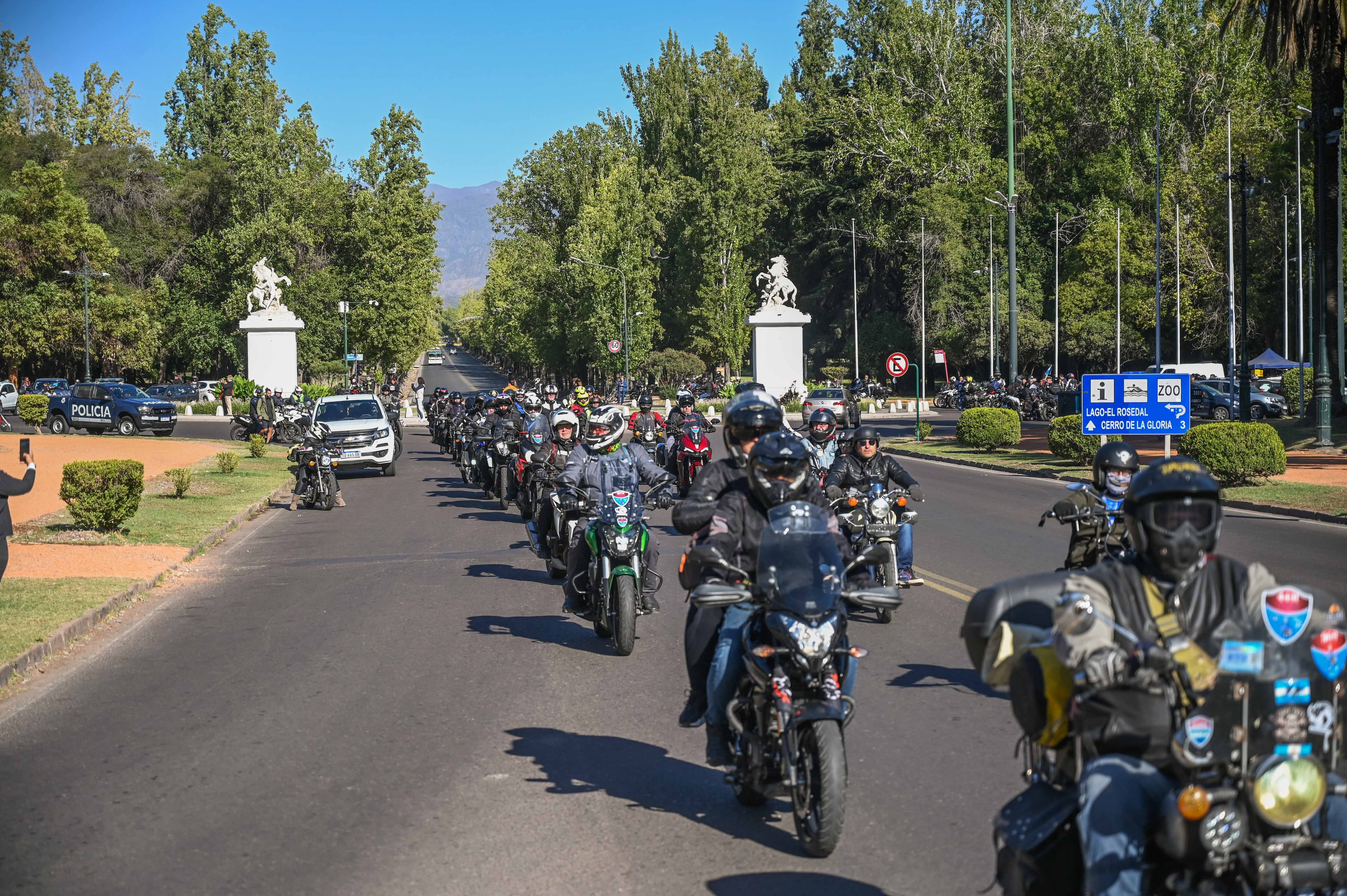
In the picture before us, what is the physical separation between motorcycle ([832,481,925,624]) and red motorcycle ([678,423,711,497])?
8.52 meters

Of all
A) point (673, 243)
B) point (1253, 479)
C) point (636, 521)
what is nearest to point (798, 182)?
point (673, 243)

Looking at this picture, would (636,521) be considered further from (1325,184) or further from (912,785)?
(1325,184)

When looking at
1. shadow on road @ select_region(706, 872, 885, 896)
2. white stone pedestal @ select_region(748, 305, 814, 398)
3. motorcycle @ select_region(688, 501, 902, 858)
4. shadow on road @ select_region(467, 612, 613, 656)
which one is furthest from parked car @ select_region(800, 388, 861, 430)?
shadow on road @ select_region(706, 872, 885, 896)

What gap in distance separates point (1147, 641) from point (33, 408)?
44.9m

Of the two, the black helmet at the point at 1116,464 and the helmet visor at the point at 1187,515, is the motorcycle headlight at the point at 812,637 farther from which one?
the black helmet at the point at 1116,464

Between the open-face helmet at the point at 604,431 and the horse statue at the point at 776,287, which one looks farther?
the horse statue at the point at 776,287

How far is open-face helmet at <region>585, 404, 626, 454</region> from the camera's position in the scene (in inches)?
409

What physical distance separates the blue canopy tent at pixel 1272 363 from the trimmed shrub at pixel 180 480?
42.3 m

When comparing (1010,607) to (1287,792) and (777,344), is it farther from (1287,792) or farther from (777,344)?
(777,344)

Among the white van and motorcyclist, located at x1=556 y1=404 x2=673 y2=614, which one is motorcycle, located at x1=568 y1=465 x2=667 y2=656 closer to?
Result: motorcyclist, located at x1=556 y1=404 x2=673 y2=614

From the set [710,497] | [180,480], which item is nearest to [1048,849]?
[710,497]

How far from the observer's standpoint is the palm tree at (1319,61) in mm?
29531

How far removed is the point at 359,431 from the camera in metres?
28.8

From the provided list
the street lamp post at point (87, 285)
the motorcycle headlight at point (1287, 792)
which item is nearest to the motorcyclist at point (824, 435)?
the motorcycle headlight at point (1287, 792)
